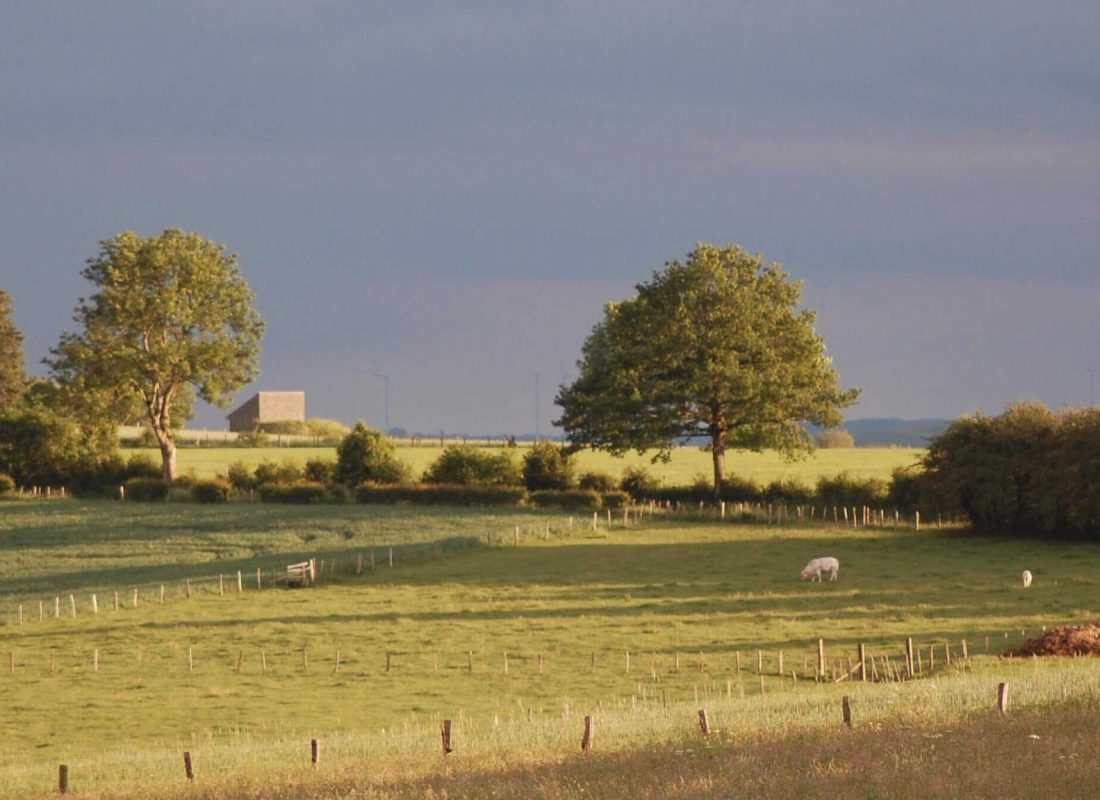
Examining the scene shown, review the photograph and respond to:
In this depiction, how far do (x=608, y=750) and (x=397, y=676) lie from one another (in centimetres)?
2059

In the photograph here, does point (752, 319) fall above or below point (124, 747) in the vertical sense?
above

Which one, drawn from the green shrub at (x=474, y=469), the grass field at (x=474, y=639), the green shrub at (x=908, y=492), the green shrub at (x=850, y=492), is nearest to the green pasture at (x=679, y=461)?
the green shrub at (x=474, y=469)

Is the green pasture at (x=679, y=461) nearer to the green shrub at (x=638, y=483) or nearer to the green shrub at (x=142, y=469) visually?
the green shrub at (x=142, y=469)

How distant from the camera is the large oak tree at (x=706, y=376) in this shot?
9638 centimetres

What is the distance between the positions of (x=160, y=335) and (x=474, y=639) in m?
68.9

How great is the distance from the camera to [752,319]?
97375 millimetres

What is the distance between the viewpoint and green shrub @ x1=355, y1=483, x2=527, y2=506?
101438 mm

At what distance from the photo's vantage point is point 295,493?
10750cm

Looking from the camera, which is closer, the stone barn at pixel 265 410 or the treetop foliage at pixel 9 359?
the treetop foliage at pixel 9 359

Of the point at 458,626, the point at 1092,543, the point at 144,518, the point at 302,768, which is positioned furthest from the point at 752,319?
the point at 302,768

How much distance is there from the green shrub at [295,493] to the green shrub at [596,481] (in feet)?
57.4

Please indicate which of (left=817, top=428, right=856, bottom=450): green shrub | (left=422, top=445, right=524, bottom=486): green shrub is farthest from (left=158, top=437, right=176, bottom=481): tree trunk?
(left=817, top=428, right=856, bottom=450): green shrub

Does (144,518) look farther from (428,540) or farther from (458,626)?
(458,626)

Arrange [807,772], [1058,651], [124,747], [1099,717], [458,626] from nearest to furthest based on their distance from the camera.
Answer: [807,772], [1099,717], [124,747], [1058,651], [458,626]
